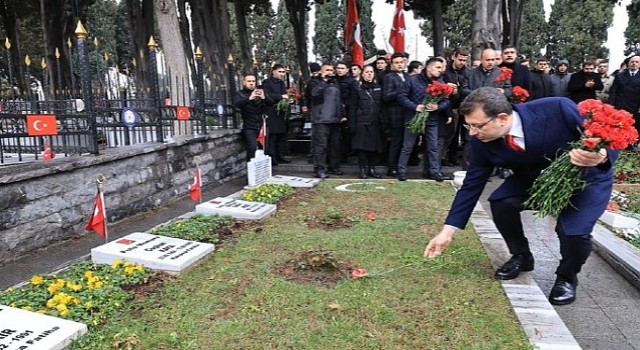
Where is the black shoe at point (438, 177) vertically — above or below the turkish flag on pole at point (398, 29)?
below

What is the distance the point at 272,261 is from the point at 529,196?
1937 mm

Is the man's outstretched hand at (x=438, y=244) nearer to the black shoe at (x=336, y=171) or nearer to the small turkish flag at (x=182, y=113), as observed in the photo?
the small turkish flag at (x=182, y=113)

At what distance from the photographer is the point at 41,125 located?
180 inches

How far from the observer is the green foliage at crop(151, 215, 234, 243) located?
14.4ft

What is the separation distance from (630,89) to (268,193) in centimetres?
741

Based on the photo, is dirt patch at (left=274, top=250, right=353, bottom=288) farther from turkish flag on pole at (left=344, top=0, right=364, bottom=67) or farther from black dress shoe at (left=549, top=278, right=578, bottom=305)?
turkish flag on pole at (left=344, top=0, right=364, bottom=67)

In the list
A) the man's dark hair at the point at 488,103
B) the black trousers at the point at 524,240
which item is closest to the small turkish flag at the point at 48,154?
the man's dark hair at the point at 488,103

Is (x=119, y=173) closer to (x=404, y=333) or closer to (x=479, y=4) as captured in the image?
(x=404, y=333)

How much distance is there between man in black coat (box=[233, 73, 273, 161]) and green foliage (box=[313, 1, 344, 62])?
116 ft

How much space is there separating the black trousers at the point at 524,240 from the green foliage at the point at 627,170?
4341mm

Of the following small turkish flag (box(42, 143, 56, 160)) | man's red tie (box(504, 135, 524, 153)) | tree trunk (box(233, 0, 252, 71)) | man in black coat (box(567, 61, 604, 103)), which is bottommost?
small turkish flag (box(42, 143, 56, 160))

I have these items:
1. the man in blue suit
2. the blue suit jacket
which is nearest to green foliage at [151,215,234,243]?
the man in blue suit

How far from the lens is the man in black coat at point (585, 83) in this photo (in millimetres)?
9266

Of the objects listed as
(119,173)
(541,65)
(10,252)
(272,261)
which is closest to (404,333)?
(272,261)
